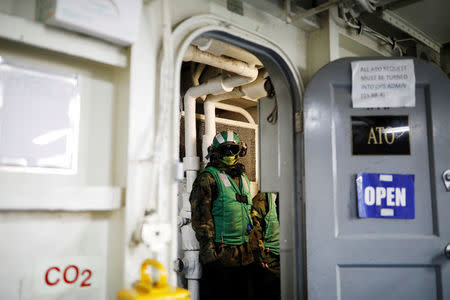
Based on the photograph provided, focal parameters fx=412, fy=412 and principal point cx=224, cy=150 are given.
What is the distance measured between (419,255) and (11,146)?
189cm

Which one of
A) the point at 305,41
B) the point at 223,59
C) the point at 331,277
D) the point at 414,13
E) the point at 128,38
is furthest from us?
the point at 223,59

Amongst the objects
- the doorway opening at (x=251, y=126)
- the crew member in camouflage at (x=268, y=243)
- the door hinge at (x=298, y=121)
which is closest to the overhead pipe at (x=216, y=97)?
the doorway opening at (x=251, y=126)

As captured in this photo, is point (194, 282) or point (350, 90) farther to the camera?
point (194, 282)

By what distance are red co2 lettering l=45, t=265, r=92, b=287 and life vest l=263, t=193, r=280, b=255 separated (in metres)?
2.20

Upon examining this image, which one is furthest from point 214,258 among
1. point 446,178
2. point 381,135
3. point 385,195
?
point 446,178

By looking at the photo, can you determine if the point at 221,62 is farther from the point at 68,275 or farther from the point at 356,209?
the point at 68,275

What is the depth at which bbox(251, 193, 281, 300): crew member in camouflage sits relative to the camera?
10.8 ft

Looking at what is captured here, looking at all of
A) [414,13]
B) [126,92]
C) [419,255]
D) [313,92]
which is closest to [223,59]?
[313,92]

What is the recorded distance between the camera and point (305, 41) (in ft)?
8.09

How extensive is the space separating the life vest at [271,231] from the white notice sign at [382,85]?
170cm

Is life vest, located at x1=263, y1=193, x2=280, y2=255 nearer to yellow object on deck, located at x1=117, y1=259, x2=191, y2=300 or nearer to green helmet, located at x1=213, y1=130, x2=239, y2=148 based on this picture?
green helmet, located at x1=213, y1=130, x2=239, y2=148

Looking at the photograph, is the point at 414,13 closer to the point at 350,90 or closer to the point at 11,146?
the point at 350,90

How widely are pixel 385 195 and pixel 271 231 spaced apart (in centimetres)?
158

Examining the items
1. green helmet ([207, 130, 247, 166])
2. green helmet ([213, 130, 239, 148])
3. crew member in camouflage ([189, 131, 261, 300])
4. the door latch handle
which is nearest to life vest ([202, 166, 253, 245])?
crew member in camouflage ([189, 131, 261, 300])
